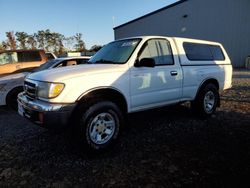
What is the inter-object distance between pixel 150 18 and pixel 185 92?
2404cm

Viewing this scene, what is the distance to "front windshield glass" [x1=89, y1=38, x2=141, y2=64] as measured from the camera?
4168mm

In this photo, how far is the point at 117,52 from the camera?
14.6 feet

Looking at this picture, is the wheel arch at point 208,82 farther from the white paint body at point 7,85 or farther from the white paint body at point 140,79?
the white paint body at point 7,85

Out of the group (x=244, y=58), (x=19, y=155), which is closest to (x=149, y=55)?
(x=19, y=155)

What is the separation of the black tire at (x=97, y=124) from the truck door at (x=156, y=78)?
0.50 m

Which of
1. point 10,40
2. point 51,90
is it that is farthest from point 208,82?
point 10,40

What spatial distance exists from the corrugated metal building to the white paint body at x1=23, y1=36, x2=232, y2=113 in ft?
49.7

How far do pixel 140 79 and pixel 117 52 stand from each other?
824mm

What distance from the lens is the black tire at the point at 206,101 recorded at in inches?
209

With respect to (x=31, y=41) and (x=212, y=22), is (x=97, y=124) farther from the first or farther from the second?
(x=31, y=41)

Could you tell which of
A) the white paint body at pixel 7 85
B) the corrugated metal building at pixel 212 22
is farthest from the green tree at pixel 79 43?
the white paint body at pixel 7 85

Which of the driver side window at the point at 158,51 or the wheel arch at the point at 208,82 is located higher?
the driver side window at the point at 158,51

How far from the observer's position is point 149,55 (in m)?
4.34

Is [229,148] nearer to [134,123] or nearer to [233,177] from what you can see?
[233,177]
